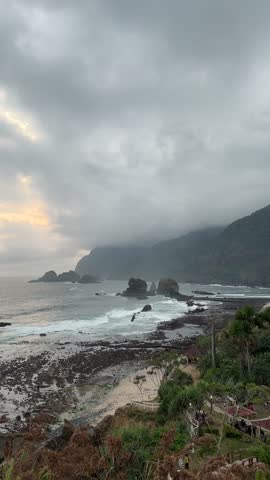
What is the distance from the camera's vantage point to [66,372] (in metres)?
40.6

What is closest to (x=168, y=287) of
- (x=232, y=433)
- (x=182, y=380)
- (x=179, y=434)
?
(x=182, y=380)

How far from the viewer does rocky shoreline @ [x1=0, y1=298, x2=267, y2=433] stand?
98.4ft

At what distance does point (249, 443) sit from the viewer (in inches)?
754

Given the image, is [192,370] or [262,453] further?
[192,370]

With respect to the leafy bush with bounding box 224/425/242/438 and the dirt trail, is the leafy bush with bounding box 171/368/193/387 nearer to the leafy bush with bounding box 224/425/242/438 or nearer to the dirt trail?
the dirt trail

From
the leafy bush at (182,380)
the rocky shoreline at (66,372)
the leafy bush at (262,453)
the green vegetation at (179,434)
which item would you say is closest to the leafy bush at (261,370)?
the green vegetation at (179,434)

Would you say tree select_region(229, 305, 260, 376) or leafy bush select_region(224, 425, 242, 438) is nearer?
leafy bush select_region(224, 425, 242, 438)

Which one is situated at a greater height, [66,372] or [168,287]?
[168,287]

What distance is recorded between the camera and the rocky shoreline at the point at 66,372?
30.0 metres

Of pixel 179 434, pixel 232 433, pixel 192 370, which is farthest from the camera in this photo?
pixel 192 370

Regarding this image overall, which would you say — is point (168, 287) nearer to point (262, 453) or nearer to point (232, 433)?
point (232, 433)

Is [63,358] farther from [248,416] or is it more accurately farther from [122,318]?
[122,318]

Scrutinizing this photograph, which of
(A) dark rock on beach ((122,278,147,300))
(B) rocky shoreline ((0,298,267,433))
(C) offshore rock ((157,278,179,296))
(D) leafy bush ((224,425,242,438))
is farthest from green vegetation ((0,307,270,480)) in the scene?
(A) dark rock on beach ((122,278,147,300))

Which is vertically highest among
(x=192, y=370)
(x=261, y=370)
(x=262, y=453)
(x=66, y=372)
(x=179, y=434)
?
(x=261, y=370)
